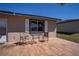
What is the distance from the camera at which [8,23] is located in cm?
1319

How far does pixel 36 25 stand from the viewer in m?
15.1

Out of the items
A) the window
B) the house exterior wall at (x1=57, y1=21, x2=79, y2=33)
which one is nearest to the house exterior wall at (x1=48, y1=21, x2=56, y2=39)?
the window

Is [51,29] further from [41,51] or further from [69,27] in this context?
[69,27]

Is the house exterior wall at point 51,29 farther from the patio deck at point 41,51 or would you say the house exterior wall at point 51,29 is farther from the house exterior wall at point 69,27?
the house exterior wall at point 69,27

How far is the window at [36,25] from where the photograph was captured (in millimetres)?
14800

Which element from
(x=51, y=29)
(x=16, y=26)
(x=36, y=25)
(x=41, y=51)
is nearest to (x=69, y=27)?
(x=51, y=29)

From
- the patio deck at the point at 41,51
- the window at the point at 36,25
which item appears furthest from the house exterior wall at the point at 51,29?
the patio deck at the point at 41,51

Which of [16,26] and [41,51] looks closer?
[41,51]

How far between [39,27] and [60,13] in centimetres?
459

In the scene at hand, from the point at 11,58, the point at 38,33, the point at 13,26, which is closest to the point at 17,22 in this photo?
the point at 13,26

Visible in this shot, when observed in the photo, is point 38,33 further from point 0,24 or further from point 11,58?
point 11,58

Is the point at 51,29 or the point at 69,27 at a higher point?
the point at 69,27

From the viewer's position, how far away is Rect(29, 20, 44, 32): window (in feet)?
48.6

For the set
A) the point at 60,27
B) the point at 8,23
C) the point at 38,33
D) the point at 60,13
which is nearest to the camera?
the point at 8,23
